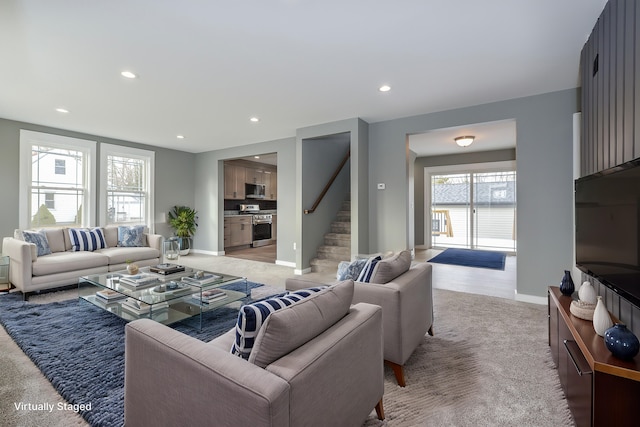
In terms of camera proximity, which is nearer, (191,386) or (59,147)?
(191,386)

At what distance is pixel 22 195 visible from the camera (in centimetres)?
468

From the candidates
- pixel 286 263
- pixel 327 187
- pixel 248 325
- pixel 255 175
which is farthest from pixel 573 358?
pixel 255 175

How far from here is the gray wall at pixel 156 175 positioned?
178 inches

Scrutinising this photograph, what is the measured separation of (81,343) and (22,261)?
2014mm

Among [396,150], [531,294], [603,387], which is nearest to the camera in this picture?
[603,387]

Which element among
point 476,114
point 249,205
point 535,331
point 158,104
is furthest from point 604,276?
point 249,205

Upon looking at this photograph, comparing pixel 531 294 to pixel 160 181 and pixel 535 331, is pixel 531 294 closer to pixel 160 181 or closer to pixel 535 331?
pixel 535 331

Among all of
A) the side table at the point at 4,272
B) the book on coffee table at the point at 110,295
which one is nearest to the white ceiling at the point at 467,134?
the book on coffee table at the point at 110,295

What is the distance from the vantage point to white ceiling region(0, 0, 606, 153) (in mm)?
2090

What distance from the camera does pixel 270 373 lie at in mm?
916

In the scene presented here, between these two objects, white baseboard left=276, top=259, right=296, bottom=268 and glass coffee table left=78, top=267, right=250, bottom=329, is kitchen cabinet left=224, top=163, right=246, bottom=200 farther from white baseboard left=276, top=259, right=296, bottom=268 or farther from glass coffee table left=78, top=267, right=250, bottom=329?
glass coffee table left=78, top=267, right=250, bottom=329

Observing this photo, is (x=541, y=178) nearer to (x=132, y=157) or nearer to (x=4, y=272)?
(x=4, y=272)

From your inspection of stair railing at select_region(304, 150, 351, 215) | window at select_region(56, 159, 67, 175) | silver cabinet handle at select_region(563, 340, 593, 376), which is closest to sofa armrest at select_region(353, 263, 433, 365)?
silver cabinet handle at select_region(563, 340, 593, 376)

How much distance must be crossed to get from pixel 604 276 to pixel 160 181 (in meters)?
7.30
